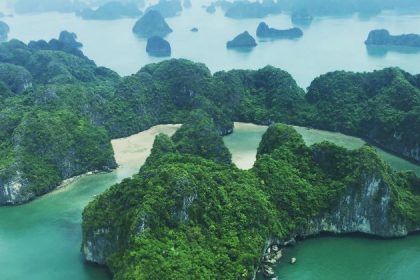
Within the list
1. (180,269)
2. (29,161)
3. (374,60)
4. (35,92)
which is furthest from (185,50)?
(180,269)

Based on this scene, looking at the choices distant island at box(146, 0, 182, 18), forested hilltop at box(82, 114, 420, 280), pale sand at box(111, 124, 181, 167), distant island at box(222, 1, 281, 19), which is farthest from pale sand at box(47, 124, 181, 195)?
distant island at box(146, 0, 182, 18)

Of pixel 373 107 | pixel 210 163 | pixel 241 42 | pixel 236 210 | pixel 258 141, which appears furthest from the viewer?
pixel 241 42

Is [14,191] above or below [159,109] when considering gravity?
below

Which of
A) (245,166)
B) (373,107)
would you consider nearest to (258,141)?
(245,166)

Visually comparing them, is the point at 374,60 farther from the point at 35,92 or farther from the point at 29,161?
the point at 29,161

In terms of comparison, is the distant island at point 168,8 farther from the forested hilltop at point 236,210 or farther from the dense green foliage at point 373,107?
the forested hilltop at point 236,210

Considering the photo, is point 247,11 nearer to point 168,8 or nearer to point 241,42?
point 168,8

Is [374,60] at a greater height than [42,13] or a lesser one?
lesser
